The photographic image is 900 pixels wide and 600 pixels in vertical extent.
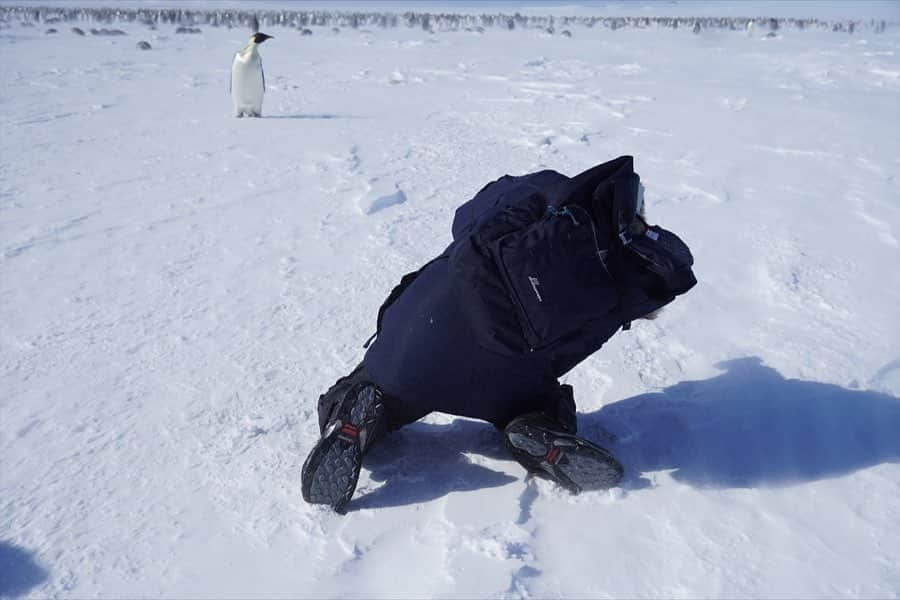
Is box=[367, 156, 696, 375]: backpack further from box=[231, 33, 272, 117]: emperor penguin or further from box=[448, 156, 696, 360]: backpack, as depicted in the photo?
box=[231, 33, 272, 117]: emperor penguin

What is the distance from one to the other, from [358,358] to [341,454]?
0.72 metres

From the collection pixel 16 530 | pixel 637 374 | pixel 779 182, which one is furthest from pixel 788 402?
pixel 779 182

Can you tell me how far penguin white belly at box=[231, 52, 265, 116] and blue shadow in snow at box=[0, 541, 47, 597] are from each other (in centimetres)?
555

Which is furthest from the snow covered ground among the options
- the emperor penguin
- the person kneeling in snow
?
the emperor penguin

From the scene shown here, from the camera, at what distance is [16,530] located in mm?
1431

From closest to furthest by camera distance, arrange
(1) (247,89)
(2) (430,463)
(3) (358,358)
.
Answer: (2) (430,463), (3) (358,358), (1) (247,89)

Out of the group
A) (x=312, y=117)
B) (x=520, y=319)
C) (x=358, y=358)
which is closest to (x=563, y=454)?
(x=520, y=319)

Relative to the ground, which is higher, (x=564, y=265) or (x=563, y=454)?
(x=564, y=265)

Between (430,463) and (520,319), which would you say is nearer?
(520,319)

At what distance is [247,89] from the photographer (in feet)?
20.9

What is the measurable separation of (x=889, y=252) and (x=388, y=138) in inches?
135

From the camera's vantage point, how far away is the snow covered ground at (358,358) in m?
1.35

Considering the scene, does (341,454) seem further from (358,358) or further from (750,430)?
(750,430)

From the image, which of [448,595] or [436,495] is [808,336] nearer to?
[436,495]
